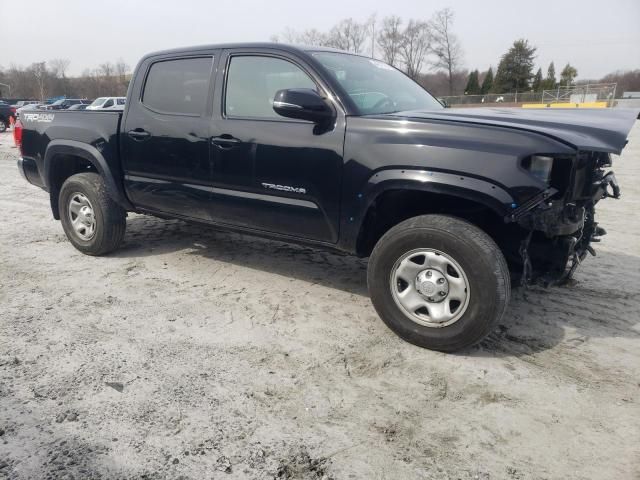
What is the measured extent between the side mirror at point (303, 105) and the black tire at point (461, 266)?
904 millimetres

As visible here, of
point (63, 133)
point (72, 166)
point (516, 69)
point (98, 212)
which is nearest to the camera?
point (98, 212)

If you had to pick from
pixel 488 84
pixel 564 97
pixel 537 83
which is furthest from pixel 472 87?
pixel 564 97

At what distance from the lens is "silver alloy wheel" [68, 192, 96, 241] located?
4.77m

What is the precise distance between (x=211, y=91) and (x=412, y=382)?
2.66m

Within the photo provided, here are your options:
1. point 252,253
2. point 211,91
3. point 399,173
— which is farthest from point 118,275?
point 399,173

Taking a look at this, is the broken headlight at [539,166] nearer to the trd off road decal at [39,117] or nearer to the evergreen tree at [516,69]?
the trd off road decal at [39,117]

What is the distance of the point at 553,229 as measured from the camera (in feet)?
9.41

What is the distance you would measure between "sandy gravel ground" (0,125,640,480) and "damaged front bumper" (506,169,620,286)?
0.45 m

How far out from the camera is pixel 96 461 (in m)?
2.11

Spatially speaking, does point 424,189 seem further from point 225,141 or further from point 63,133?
point 63,133

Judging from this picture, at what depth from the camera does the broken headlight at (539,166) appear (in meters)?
2.70

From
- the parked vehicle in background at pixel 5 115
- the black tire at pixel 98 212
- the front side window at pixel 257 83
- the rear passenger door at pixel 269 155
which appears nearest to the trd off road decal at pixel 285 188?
the rear passenger door at pixel 269 155

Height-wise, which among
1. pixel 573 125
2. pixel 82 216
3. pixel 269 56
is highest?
pixel 269 56

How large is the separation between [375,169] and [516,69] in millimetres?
62794
